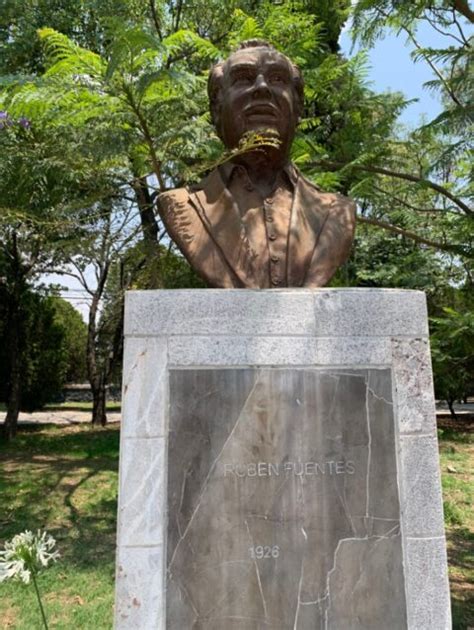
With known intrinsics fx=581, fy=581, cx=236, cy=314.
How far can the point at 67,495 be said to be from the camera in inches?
293

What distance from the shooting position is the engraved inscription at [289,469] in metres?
2.49

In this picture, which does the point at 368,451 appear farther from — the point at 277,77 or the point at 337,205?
the point at 277,77

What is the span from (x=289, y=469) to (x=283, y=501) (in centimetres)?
13

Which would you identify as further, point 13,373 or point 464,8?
point 13,373

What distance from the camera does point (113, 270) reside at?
15078mm

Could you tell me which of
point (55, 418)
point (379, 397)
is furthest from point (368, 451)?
point (55, 418)

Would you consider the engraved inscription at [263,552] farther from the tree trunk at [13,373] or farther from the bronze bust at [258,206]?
the tree trunk at [13,373]

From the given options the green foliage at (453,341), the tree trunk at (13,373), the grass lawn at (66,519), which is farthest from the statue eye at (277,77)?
the tree trunk at (13,373)

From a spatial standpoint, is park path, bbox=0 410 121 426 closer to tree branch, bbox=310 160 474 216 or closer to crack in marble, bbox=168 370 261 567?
tree branch, bbox=310 160 474 216

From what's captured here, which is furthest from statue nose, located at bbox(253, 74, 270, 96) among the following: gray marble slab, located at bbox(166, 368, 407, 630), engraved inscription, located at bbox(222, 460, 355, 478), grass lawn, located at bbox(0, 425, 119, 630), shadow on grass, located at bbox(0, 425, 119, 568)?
shadow on grass, located at bbox(0, 425, 119, 568)

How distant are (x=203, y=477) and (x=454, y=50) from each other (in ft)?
15.1

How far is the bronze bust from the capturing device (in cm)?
306

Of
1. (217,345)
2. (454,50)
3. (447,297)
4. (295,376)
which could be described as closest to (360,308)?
(295,376)

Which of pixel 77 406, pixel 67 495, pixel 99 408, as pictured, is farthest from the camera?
pixel 77 406
